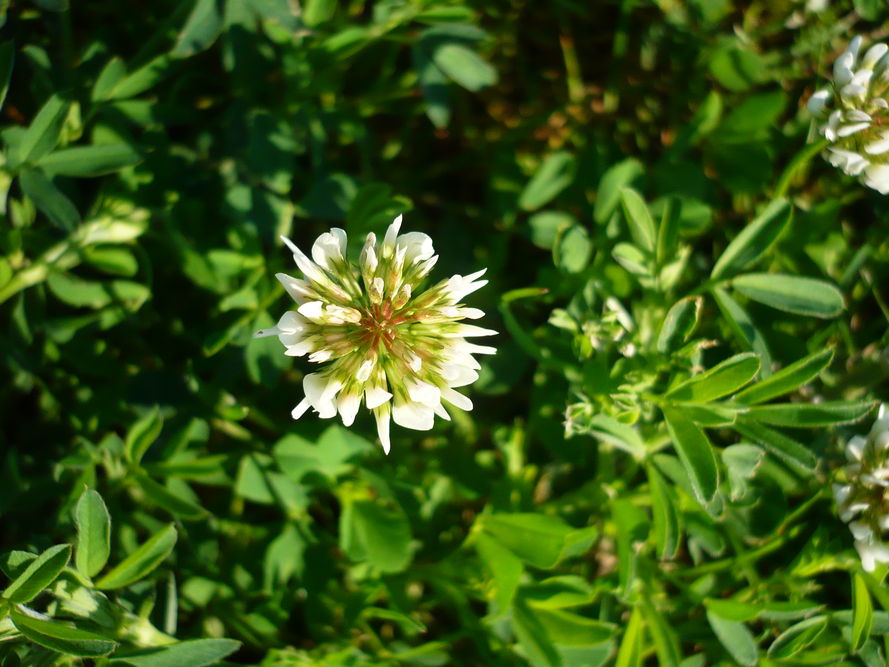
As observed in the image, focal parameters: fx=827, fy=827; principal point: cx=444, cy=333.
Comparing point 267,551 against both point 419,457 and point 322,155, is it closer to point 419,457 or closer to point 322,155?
point 419,457

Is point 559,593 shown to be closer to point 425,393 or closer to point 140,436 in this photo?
point 425,393

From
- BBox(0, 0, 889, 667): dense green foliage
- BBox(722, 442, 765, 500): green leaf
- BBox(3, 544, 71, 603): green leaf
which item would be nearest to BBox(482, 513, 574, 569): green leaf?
BBox(0, 0, 889, 667): dense green foliage

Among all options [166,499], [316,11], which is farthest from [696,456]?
[316,11]

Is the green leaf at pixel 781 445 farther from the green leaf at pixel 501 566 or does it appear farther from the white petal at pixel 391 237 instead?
the white petal at pixel 391 237

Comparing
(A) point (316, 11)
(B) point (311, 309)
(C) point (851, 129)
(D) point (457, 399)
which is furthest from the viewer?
(A) point (316, 11)

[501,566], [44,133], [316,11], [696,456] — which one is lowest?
[501,566]

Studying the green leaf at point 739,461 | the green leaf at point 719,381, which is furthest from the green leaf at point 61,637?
the green leaf at point 739,461

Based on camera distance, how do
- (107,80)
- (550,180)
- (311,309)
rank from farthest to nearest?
(550,180) < (107,80) < (311,309)
